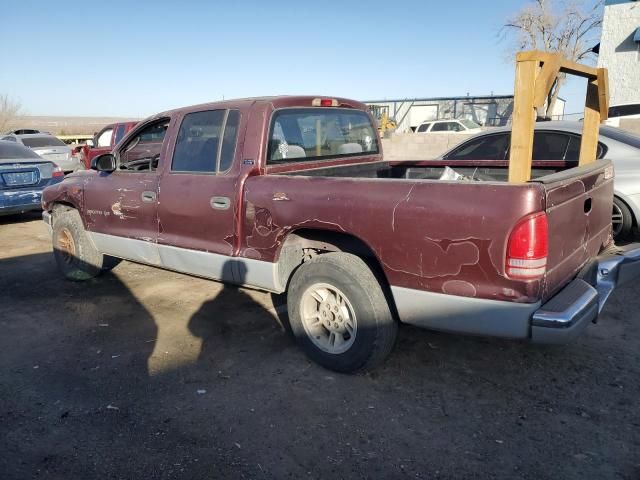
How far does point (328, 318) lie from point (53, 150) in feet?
47.3

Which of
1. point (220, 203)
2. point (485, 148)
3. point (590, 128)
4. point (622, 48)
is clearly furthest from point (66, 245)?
point (622, 48)

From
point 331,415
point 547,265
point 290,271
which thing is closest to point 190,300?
point 290,271

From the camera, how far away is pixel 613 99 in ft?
73.2

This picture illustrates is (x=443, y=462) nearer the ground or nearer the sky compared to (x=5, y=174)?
nearer the ground

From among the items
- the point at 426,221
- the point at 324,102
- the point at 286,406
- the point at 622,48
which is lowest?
the point at 286,406

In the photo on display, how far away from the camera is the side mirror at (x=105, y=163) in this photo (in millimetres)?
4832

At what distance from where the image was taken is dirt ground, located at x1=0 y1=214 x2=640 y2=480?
2.52 metres

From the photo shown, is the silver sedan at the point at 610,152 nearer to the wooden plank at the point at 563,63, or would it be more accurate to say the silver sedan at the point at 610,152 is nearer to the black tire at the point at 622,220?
the black tire at the point at 622,220

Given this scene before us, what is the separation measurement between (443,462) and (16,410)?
8.46 feet

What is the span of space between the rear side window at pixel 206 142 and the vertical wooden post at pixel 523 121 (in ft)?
6.87

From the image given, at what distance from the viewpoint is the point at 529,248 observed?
2508 mm

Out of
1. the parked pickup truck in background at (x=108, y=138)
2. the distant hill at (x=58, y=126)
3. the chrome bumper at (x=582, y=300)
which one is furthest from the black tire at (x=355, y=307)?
the distant hill at (x=58, y=126)

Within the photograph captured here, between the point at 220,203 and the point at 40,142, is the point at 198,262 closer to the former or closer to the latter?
the point at 220,203

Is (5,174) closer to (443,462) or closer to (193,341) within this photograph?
(193,341)
